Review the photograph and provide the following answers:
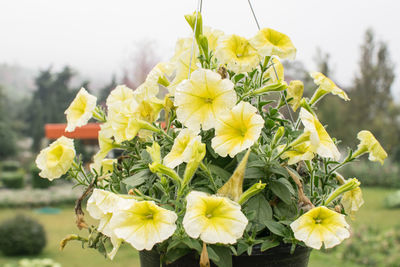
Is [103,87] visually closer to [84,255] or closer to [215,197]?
[84,255]

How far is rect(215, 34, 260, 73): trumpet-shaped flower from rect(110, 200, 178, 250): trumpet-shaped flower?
358 millimetres

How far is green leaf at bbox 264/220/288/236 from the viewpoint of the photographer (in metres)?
0.80

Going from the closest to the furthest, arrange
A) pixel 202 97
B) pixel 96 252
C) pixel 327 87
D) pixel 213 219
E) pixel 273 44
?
pixel 213 219 → pixel 202 97 → pixel 273 44 → pixel 327 87 → pixel 96 252

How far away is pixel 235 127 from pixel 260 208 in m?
0.18

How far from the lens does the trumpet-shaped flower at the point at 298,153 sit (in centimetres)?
83

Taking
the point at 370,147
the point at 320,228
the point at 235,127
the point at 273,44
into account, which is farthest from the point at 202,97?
the point at 370,147

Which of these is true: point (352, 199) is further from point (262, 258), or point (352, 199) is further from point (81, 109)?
point (81, 109)

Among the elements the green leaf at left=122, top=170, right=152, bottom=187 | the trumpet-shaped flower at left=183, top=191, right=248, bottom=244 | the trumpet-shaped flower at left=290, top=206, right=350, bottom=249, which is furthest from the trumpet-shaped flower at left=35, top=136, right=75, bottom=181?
the trumpet-shaped flower at left=290, top=206, right=350, bottom=249

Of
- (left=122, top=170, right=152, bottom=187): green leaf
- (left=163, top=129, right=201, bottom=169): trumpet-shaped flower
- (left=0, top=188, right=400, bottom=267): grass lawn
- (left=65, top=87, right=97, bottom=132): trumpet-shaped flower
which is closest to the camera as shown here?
(left=163, top=129, right=201, bottom=169): trumpet-shaped flower

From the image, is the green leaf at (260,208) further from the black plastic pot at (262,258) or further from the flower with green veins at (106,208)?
the flower with green veins at (106,208)

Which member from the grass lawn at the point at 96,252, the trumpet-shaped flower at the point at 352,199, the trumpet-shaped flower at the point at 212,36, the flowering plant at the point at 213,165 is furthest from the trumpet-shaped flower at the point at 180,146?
the grass lawn at the point at 96,252

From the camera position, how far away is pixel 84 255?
650 centimetres

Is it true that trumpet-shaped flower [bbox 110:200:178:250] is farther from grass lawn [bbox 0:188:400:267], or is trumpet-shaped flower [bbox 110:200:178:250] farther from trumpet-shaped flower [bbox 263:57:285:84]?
grass lawn [bbox 0:188:400:267]

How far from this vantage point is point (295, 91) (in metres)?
1.08
